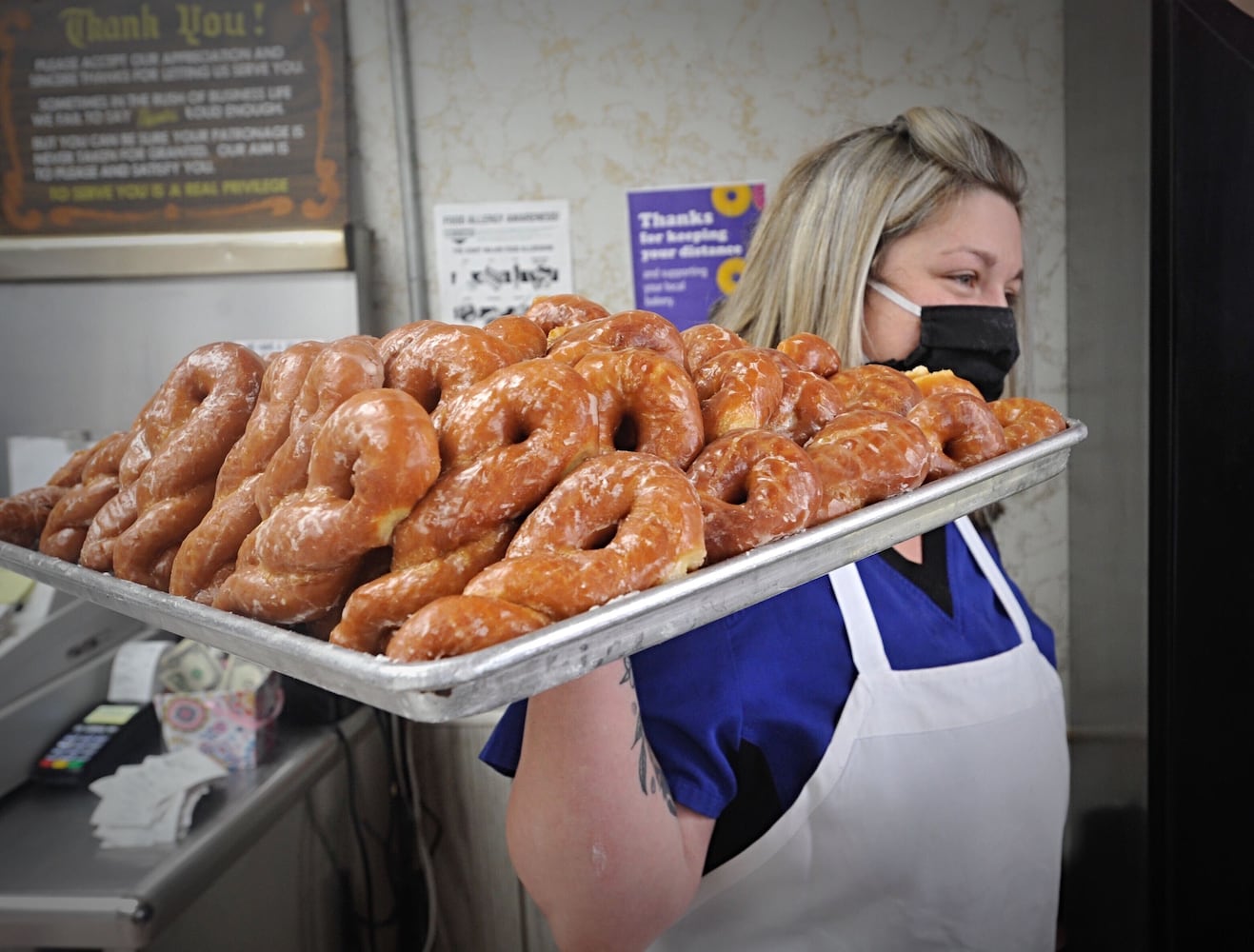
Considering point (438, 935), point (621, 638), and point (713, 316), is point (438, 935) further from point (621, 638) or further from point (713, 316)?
point (621, 638)

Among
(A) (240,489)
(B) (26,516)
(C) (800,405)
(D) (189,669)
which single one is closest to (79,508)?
(B) (26,516)

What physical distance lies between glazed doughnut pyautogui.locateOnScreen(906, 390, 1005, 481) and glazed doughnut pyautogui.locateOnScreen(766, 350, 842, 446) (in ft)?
0.23

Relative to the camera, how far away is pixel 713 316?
1.84 m

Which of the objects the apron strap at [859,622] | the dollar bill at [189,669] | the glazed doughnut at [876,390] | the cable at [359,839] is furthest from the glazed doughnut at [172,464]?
the cable at [359,839]

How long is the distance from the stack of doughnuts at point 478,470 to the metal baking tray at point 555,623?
0.06 feet

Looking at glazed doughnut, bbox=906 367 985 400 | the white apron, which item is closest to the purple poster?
the white apron

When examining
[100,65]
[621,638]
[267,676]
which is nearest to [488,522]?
[621,638]

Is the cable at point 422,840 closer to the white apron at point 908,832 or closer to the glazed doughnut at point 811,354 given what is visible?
the white apron at point 908,832

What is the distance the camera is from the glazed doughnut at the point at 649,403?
575 mm

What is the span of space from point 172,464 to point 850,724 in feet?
2.92

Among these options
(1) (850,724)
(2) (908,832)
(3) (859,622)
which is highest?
(3) (859,622)

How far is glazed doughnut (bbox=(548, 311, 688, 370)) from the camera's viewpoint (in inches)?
25.4

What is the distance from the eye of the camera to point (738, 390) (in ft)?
2.05

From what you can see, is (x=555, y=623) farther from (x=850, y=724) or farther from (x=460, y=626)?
(x=850, y=724)
